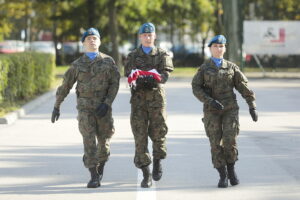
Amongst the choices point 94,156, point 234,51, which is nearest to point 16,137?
point 94,156

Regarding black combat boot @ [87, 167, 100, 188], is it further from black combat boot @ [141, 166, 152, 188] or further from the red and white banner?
the red and white banner

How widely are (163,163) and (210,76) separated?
7.32 feet

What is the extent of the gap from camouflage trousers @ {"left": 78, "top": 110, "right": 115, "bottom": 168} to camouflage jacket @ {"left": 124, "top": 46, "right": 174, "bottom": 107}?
0.37 meters

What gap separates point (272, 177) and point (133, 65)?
212 centimetres

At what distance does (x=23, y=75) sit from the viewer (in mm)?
20719

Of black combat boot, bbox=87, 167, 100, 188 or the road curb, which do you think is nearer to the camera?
black combat boot, bbox=87, 167, 100, 188

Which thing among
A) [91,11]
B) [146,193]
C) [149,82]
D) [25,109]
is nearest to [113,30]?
[91,11]

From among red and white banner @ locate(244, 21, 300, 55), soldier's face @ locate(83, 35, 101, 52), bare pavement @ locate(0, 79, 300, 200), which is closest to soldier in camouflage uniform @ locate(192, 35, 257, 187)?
bare pavement @ locate(0, 79, 300, 200)

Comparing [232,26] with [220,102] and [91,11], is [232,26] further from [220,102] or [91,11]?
[220,102]

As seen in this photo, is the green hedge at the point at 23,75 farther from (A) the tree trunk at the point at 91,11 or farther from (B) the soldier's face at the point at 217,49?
(A) the tree trunk at the point at 91,11

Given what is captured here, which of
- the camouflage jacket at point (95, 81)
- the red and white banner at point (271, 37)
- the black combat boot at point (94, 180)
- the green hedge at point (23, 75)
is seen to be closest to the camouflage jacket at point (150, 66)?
the camouflage jacket at point (95, 81)

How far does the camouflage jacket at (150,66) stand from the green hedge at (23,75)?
9.14 m

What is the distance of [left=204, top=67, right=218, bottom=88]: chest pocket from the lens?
856 cm

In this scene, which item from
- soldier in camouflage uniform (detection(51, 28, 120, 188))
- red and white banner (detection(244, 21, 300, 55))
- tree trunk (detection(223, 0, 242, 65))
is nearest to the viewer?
soldier in camouflage uniform (detection(51, 28, 120, 188))
